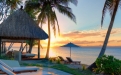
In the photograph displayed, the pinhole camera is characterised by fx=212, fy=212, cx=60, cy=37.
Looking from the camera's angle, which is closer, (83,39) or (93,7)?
(93,7)

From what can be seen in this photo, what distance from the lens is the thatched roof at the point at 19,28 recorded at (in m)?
13.6

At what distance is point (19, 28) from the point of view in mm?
14062

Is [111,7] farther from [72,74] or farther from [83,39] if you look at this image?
[83,39]

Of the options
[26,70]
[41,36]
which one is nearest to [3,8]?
[41,36]

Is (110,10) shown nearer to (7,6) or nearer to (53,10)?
(53,10)

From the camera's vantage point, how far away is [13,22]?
14172mm

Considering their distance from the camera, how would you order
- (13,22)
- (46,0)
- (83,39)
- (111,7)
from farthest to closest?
(83,39) → (46,0) → (13,22) → (111,7)

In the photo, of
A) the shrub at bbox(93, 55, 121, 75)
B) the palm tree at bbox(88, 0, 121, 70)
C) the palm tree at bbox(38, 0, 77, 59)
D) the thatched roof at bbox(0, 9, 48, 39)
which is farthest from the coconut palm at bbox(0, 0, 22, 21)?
the shrub at bbox(93, 55, 121, 75)

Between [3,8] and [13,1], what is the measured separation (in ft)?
7.20

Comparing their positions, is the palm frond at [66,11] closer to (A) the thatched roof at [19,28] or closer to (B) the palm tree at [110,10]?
(A) the thatched roof at [19,28]

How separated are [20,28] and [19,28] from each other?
0.22ft

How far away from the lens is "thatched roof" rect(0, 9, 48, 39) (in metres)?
13.6

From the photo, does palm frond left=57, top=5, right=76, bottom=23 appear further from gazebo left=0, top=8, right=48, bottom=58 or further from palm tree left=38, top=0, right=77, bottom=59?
gazebo left=0, top=8, right=48, bottom=58

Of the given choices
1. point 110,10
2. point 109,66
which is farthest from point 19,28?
point 109,66
